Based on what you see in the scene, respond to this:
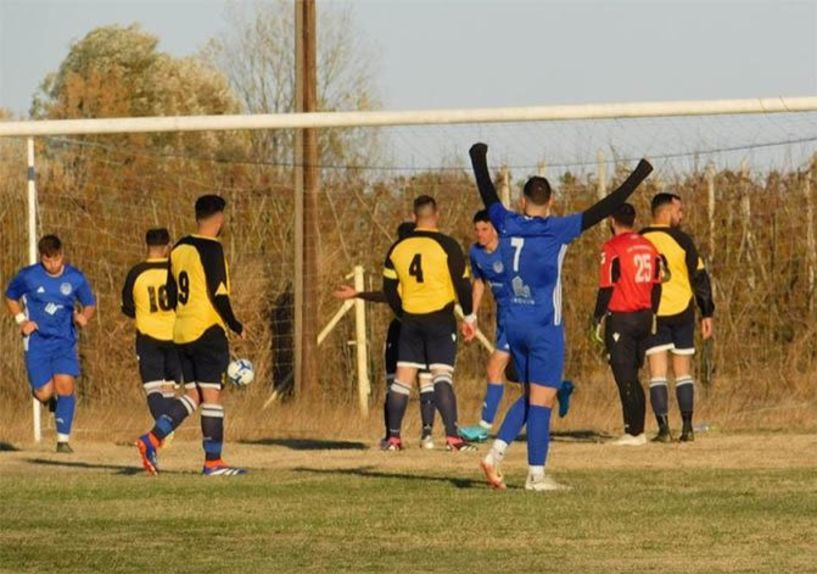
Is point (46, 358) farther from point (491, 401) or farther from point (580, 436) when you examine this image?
point (580, 436)

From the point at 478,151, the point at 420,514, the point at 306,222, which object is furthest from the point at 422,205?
the point at 420,514

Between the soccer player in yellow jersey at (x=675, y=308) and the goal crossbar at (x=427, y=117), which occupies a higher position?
the goal crossbar at (x=427, y=117)

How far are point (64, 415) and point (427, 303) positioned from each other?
3.78 meters

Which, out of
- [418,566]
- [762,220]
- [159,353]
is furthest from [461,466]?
[762,220]

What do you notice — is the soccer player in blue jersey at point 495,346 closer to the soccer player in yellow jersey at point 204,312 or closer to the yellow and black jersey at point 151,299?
the yellow and black jersey at point 151,299

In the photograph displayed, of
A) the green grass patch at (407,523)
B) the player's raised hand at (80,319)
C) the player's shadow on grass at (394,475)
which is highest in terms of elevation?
the player's raised hand at (80,319)

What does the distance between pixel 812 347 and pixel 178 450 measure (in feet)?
22.9

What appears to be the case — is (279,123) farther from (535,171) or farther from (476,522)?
(476,522)

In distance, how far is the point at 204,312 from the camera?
1524cm

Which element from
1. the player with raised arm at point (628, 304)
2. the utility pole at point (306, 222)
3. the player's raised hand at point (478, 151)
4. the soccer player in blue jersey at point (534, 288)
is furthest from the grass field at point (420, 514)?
the utility pole at point (306, 222)

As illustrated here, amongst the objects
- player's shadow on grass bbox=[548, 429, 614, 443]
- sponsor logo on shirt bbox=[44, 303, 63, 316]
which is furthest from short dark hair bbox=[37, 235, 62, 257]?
player's shadow on grass bbox=[548, 429, 614, 443]

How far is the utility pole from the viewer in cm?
2289

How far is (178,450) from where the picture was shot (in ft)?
63.0

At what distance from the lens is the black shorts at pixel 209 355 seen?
15227mm
